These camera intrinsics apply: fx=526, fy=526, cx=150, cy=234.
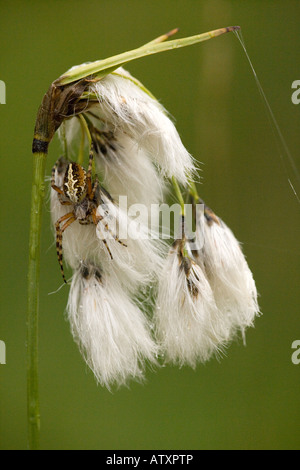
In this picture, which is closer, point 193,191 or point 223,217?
point 193,191

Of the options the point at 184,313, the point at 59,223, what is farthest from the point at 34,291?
the point at 184,313

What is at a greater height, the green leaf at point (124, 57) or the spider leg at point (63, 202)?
the green leaf at point (124, 57)

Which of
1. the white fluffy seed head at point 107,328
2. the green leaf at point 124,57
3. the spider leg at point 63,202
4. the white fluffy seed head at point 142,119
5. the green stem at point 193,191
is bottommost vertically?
the white fluffy seed head at point 107,328

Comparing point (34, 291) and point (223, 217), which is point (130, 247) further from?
point (223, 217)

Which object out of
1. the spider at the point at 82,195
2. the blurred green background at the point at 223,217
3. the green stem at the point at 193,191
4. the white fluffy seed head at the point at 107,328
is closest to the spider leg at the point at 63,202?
the spider at the point at 82,195

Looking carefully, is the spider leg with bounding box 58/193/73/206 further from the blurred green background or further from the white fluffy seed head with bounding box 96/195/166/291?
the blurred green background

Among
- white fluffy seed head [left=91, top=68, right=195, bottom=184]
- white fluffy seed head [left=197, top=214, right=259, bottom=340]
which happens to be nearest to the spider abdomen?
white fluffy seed head [left=91, top=68, right=195, bottom=184]

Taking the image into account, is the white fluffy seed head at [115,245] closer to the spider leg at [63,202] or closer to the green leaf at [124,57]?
the spider leg at [63,202]

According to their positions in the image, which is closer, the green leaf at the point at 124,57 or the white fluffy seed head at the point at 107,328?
the green leaf at the point at 124,57
